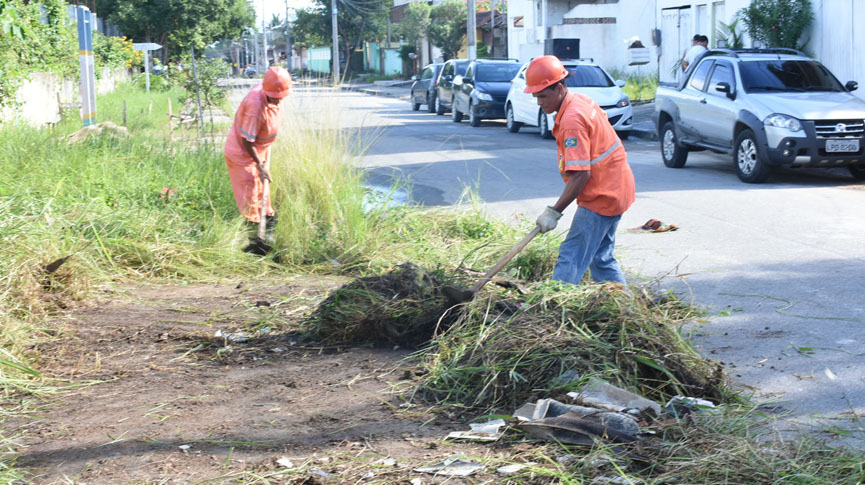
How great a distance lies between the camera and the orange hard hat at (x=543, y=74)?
523 centimetres

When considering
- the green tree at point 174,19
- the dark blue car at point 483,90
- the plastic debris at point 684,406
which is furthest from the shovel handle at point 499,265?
the green tree at point 174,19

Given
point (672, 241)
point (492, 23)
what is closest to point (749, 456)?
point (672, 241)

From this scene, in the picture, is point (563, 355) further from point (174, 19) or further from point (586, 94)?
point (174, 19)

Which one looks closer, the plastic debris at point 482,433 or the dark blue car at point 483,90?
the plastic debris at point 482,433

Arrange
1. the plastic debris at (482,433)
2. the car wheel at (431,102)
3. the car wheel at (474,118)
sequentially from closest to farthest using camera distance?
the plastic debris at (482,433)
the car wheel at (474,118)
the car wheel at (431,102)

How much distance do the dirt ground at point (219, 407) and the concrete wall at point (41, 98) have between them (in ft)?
26.7

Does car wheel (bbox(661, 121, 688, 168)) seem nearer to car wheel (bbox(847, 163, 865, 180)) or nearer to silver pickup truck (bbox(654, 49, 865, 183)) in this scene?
silver pickup truck (bbox(654, 49, 865, 183))

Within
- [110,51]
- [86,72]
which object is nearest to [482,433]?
[86,72]

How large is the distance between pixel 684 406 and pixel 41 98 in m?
14.5

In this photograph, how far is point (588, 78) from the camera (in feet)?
64.4

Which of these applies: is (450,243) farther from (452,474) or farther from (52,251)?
(452,474)

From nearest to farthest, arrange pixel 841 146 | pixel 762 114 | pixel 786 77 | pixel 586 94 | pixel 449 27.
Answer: pixel 841 146 → pixel 762 114 → pixel 786 77 → pixel 586 94 → pixel 449 27

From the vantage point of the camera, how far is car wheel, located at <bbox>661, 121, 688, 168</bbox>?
13828mm

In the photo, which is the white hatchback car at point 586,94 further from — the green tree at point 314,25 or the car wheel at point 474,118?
the green tree at point 314,25
